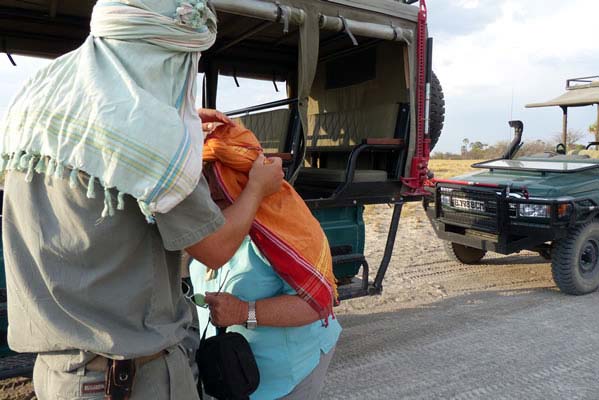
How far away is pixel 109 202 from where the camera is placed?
106 centimetres

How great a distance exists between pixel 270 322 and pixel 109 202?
656mm

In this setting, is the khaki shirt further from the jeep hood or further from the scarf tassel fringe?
the jeep hood

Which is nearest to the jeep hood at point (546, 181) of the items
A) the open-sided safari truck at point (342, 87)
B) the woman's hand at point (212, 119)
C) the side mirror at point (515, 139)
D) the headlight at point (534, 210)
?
the headlight at point (534, 210)

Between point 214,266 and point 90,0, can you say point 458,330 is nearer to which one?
point 214,266

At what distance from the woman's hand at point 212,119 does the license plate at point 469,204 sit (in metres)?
4.79

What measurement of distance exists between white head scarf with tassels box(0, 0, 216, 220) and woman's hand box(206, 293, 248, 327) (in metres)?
0.50

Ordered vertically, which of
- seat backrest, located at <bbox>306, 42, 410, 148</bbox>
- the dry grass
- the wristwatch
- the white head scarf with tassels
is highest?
seat backrest, located at <bbox>306, 42, 410, 148</bbox>

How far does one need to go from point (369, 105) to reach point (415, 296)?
80.7 inches

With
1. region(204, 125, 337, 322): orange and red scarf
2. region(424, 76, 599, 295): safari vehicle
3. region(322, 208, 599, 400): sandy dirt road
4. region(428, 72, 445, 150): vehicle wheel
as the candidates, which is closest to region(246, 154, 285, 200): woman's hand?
region(204, 125, 337, 322): orange and red scarf

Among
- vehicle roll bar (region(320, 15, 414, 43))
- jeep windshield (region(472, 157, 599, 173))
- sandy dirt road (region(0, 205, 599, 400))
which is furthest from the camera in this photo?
jeep windshield (region(472, 157, 599, 173))

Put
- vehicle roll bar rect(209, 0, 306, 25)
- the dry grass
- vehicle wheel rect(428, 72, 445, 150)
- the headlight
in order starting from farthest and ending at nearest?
1. the dry grass
2. the headlight
3. vehicle wheel rect(428, 72, 445, 150)
4. vehicle roll bar rect(209, 0, 306, 25)

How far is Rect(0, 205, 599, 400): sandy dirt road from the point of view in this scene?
339 centimetres

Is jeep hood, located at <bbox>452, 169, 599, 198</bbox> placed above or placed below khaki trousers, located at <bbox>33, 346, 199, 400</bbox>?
above

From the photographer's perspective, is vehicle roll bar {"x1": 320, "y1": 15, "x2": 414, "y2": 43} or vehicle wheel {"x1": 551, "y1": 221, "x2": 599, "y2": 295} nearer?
vehicle roll bar {"x1": 320, "y1": 15, "x2": 414, "y2": 43}
